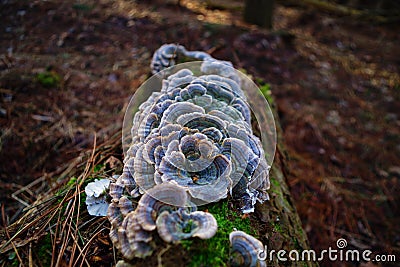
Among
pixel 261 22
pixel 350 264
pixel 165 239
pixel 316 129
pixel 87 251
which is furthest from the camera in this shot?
pixel 261 22

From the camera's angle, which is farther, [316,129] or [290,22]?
[290,22]

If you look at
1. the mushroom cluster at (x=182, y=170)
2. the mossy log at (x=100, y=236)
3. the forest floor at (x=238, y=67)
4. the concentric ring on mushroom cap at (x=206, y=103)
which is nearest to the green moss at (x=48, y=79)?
the forest floor at (x=238, y=67)

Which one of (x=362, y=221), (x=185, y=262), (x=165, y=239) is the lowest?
(x=362, y=221)

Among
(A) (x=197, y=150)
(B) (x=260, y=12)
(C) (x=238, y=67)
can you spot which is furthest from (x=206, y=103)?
(B) (x=260, y=12)

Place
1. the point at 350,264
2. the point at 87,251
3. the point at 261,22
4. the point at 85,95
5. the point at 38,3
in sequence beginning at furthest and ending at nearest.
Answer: the point at 261,22 < the point at 38,3 < the point at 85,95 < the point at 350,264 < the point at 87,251

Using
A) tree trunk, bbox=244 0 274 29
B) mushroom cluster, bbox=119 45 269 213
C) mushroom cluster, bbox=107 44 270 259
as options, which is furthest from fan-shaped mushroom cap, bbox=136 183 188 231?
tree trunk, bbox=244 0 274 29

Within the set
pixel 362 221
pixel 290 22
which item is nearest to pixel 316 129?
pixel 362 221

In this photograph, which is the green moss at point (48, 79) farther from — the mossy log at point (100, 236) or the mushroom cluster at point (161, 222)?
the mushroom cluster at point (161, 222)

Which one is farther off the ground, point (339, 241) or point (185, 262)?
point (185, 262)

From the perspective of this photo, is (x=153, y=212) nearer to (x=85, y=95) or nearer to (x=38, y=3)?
(x=85, y=95)
